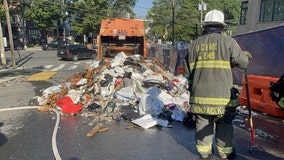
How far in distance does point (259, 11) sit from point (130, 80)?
19.1 m

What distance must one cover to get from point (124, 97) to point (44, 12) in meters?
42.3

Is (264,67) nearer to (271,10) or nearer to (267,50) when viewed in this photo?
(267,50)

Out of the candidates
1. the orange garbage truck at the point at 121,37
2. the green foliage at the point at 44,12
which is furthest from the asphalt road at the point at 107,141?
the green foliage at the point at 44,12

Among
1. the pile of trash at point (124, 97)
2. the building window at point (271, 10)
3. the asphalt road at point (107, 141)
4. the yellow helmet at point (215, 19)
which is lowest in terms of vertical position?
the asphalt road at point (107, 141)

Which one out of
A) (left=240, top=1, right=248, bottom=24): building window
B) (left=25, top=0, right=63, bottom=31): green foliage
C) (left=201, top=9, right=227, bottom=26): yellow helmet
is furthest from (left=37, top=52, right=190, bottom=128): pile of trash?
(left=25, top=0, right=63, bottom=31): green foliage

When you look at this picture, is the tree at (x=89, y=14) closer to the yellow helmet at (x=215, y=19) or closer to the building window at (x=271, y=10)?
the building window at (x=271, y=10)

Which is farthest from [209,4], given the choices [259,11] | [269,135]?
[269,135]

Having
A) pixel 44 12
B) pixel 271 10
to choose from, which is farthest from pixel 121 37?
pixel 44 12

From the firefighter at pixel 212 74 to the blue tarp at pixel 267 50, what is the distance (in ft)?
13.0

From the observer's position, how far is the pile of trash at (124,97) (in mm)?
5680

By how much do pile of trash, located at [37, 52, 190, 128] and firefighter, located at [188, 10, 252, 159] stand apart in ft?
5.87

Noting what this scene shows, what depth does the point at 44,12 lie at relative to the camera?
144 ft

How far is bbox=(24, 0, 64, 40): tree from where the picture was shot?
43.3 m

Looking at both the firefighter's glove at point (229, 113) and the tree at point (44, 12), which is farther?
the tree at point (44, 12)
